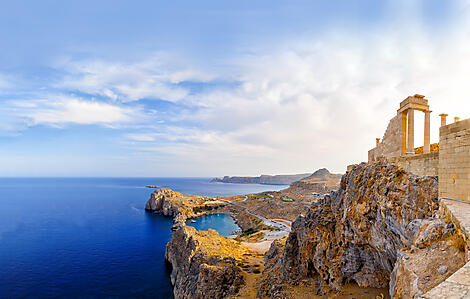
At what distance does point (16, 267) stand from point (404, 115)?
62.2 meters

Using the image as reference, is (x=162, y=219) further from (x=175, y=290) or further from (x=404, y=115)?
(x=404, y=115)

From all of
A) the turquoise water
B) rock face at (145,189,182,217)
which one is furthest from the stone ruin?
rock face at (145,189,182,217)

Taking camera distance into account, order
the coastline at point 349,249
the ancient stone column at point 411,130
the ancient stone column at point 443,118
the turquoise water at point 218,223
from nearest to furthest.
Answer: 1. the coastline at point 349,249
2. the ancient stone column at point 443,118
3. the ancient stone column at point 411,130
4. the turquoise water at point 218,223

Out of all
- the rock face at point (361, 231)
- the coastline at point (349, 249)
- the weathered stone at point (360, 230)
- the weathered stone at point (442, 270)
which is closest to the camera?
the weathered stone at point (442, 270)

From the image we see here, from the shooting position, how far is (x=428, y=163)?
11523 mm

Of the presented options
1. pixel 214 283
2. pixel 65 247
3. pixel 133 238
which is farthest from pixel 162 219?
pixel 214 283

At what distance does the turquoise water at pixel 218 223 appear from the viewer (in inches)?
2854

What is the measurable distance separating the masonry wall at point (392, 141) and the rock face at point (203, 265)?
69.0 ft

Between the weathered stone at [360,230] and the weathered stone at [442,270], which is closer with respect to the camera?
the weathered stone at [442,270]

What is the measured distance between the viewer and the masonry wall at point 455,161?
29.9ft

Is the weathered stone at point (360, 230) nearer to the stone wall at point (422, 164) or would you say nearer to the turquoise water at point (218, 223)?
the stone wall at point (422, 164)

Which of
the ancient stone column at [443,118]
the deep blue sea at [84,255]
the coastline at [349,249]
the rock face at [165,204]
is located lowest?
the deep blue sea at [84,255]

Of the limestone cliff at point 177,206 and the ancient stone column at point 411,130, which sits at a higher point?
the ancient stone column at point 411,130

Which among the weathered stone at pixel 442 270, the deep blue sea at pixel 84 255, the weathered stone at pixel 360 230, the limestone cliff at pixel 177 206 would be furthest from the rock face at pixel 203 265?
the limestone cliff at pixel 177 206
